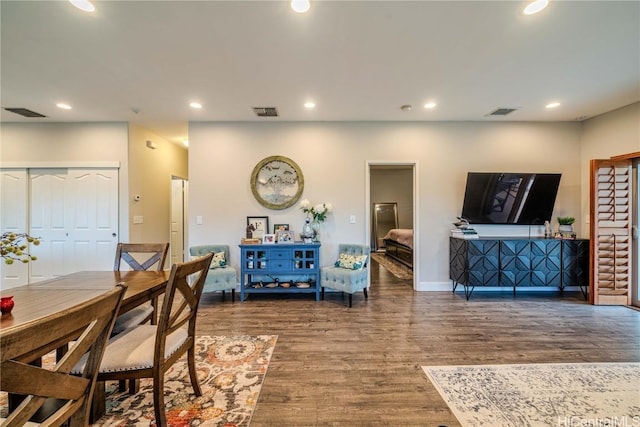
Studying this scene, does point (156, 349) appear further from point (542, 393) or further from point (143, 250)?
point (542, 393)

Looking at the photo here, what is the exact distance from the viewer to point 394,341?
2.72 metres

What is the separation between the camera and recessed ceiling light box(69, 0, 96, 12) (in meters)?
1.92

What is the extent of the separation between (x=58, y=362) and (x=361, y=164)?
13.5 ft

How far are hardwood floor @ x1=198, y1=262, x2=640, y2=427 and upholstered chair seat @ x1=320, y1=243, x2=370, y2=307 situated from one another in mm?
243

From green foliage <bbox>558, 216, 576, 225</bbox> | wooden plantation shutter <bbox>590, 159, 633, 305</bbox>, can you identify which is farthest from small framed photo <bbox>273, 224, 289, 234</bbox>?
wooden plantation shutter <bbox>590, 159, 633, 305</bbox>

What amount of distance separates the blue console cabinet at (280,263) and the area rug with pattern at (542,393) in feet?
6.88

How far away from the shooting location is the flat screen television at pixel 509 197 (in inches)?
166

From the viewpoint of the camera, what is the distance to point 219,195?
4.48m

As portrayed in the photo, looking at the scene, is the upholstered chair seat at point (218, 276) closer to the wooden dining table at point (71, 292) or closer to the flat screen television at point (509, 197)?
the wooden dining table at point (71, 292)

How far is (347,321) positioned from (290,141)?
2889mm

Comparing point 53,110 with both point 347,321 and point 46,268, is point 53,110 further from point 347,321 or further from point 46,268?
point 347,321

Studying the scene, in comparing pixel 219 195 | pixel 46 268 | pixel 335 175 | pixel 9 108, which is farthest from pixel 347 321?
pixel 9 108

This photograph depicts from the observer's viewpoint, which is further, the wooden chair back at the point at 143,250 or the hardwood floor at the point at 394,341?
the wooden chair back at the point at 143,250

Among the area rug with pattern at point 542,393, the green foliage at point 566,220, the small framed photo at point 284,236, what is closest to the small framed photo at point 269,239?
the small framed photo at point 284,236
